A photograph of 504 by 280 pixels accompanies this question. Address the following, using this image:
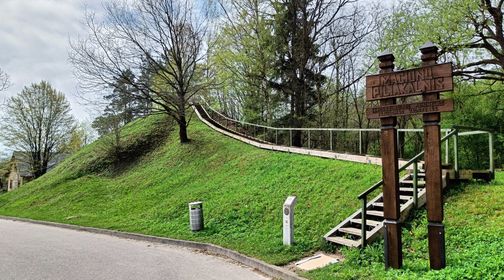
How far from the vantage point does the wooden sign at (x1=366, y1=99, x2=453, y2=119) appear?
5802 millimetres

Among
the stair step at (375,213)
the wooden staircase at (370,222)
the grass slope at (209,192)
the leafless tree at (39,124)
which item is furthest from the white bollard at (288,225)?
the leafless tree at (39,124)

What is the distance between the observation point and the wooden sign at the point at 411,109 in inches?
228

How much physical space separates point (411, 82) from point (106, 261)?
23.7 feet

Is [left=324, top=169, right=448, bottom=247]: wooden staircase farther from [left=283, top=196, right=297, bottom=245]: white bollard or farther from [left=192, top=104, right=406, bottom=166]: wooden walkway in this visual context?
[left=192, top=104, right=406, bottom=166]: wooden walkway

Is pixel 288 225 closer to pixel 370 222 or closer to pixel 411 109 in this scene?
pixel 370 222

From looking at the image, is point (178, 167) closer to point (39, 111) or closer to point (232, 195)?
point (232, 195)

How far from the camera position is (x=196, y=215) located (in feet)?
37.2

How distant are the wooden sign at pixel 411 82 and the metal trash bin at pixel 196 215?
638cm

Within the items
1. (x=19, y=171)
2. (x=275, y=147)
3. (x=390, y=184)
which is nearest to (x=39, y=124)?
(x=19, y=171)

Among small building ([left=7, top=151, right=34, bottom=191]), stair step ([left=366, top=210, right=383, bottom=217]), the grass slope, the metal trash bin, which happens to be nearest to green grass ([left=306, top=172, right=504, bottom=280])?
stair step ([left=366, top=210, right=383, bottom=217])

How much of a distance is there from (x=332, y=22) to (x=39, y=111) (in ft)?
102

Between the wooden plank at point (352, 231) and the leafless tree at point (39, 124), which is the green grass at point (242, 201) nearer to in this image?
the wooden plank at point (352, 231)

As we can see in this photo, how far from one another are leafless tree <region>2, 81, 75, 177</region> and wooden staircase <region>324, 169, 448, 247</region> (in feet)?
128

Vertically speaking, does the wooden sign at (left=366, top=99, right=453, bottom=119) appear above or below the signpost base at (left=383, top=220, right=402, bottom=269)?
above
